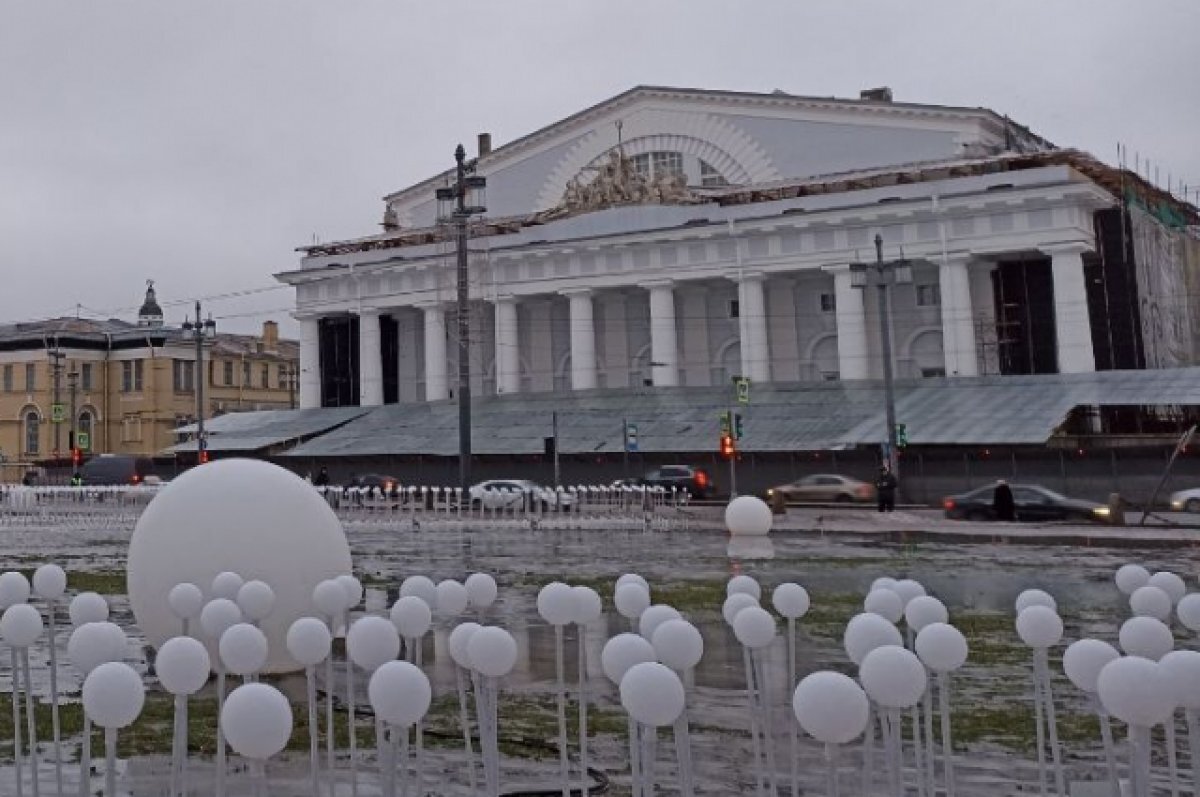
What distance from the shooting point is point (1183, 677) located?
13.8 feet

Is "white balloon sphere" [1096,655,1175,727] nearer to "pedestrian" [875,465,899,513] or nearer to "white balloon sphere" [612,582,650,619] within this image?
"white balloon sphere" [612,582,650,619]

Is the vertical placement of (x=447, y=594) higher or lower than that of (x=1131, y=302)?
lower

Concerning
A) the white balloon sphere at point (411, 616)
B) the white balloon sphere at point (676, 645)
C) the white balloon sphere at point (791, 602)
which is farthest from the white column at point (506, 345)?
the white balloon sphere at point (676, 645)

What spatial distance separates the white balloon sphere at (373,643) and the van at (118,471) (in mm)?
52253

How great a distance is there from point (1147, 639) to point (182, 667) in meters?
4.59

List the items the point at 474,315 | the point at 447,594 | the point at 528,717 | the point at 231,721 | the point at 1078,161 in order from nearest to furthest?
the point at 231,721 < the point at 447,594 < the point at 528,717 < the point at 1078,161 < the point at 474,315

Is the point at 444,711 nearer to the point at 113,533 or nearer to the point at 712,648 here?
the point at 712,648

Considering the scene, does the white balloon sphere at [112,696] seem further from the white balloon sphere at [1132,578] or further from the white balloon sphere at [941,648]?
the white balloon sphere at [1132,578]

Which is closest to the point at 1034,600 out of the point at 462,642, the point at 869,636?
the point at 869,636

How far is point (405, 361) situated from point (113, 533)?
3478cm

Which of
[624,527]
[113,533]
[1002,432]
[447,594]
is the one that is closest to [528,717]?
[447,594]

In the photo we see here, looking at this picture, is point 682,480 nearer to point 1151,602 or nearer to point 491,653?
point 1151,602

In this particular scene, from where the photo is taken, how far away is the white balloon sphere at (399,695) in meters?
4.52

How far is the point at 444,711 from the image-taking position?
28.6 ft
